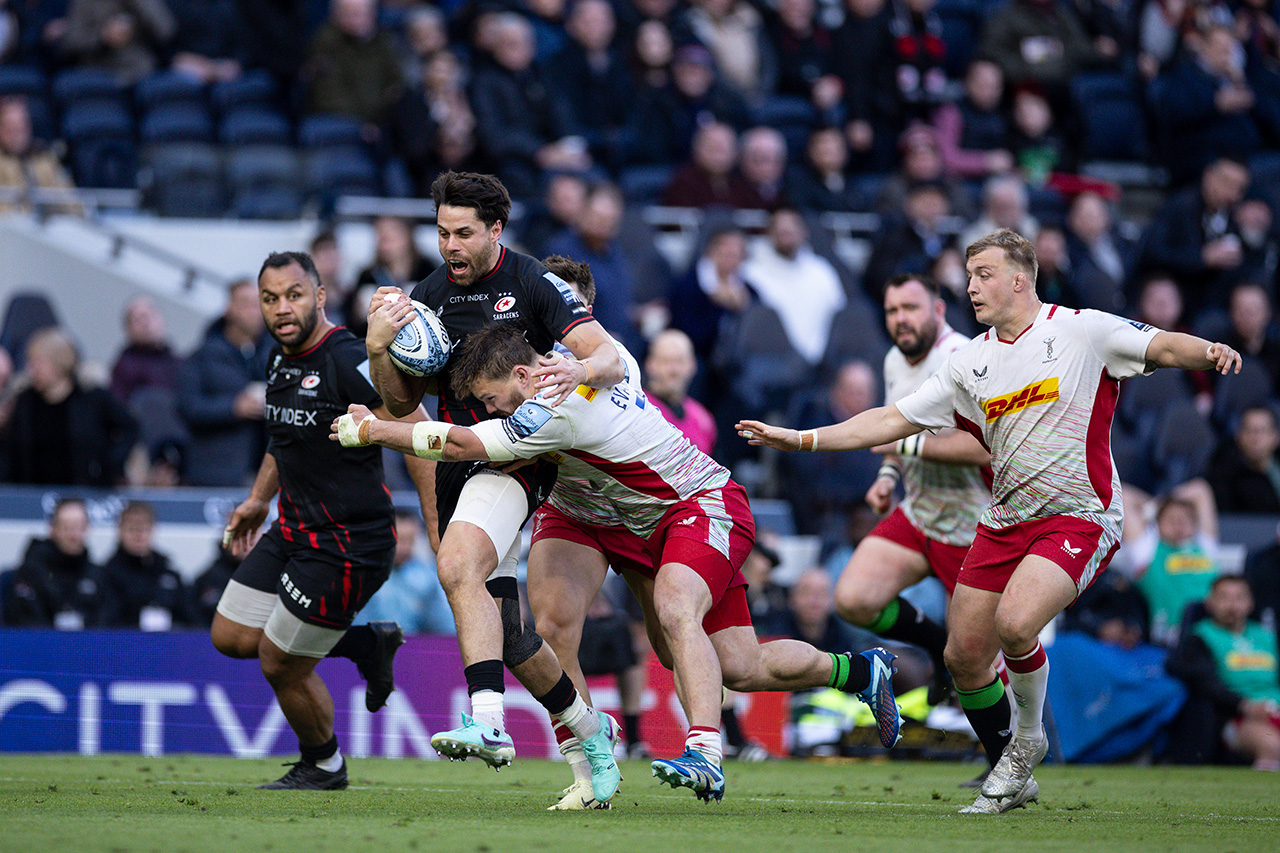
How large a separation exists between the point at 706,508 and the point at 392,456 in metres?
6.34

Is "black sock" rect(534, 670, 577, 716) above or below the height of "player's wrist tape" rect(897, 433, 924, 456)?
below

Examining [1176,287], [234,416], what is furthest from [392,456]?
[1176,287]

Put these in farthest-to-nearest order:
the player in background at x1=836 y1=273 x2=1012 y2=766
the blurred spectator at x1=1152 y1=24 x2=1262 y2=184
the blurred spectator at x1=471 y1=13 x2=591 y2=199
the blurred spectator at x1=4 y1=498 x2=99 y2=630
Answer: the blurred spectator at x1=1152 y1=24 x2=1262 y2=184 → the blurred spectator at x1=471 y1=13 x2=591 y2=199 → the blurred spectator at x1=4 y1=498 x2=99 y2=630 → the player in background at x1=836 y1=273 x2=1012 y2=766

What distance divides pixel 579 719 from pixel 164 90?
11.0 meters

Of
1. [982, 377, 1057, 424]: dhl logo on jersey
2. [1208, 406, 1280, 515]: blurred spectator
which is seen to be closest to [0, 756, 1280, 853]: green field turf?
[982, 377, 1057, 424]: dhl logo on jersey

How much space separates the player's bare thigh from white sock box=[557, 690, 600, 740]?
220 cm

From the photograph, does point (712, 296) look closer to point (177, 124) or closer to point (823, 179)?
point (823, 179)

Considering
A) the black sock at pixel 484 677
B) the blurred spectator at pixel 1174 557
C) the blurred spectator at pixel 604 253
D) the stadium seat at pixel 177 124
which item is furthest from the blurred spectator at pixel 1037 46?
the black sock at pixel 484 677

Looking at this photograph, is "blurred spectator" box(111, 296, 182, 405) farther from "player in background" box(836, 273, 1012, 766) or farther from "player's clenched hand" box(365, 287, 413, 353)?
"player's clenched hand" box(365, 287, 413, 353)

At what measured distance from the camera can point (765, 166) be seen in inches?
629

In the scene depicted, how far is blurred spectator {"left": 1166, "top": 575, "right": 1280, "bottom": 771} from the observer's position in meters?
11.7

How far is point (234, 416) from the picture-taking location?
12508mm

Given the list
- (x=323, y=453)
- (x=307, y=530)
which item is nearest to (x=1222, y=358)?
(x=323, y=453)

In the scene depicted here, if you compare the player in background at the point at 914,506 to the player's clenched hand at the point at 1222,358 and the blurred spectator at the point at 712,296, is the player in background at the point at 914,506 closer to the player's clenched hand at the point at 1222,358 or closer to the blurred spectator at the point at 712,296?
the player's clenched hand at the point at 1222,358
